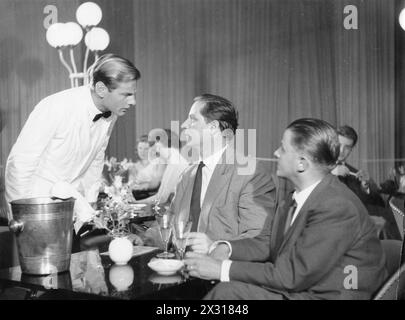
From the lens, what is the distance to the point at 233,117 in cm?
260

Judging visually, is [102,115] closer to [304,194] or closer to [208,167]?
[208,167]

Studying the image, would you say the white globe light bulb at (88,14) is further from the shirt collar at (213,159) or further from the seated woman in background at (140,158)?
the shirt collar at (213,159)

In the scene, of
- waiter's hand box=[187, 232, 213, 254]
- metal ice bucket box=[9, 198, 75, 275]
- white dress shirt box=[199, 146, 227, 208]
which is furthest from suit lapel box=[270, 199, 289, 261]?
metal ice bucket box=[9, 198, 75, 275]

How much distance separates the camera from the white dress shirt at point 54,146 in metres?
→ 2.80

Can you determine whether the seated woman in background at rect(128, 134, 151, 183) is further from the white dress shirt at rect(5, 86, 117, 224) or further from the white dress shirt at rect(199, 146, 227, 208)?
the white dress shirt at rect(199, 146, 227, 208)

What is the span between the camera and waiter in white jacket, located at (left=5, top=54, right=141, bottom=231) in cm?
280

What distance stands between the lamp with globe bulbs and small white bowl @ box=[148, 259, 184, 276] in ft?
6.31

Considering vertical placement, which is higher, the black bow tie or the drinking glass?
the black bow tie

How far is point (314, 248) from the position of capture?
1594mm

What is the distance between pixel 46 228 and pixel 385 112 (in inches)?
88.0

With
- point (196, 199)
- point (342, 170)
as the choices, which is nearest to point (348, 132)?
point (342, 170)

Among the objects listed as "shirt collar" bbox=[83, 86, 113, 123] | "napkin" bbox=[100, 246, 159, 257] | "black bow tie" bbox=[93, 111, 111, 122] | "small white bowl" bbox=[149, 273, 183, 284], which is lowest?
"napkin" bbox=[100, 246, 159, 257]

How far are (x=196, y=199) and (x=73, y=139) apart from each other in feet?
2.91
